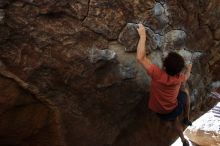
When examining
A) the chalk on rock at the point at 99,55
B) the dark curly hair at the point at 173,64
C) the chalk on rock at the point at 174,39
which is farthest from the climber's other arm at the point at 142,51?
the chalk on rock at the point at 174,39

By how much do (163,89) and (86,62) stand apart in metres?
0.78

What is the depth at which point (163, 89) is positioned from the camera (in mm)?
3611

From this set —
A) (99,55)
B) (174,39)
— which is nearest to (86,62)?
(99,55)

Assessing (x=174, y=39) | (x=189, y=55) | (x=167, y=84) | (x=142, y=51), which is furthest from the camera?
(x=189, y=55)

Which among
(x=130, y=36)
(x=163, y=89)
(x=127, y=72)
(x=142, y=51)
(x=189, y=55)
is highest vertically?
(x=130, y=36)

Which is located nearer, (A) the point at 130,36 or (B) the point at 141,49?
(B) the point at 141,49

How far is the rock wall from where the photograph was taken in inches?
132

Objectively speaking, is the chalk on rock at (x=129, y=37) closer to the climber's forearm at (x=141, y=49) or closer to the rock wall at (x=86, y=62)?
the rock wall at (x=86, y=62)

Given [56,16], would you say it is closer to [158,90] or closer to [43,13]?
[43,13]

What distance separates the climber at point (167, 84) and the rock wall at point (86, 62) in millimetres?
193

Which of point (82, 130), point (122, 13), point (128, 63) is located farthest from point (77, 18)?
point (82, 130)

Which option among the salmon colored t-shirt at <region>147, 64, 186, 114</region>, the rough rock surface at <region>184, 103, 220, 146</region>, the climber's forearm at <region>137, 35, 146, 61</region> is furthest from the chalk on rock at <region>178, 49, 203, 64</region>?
the rough rock surface at <region>184, 103, 220, 146</region>

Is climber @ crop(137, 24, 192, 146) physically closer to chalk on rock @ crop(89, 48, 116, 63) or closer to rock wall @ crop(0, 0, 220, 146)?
rock wall @ crop(0, 0, 220, 146)

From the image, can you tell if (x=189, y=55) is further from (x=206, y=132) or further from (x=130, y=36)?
(x=206, y=132)
